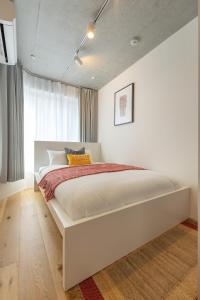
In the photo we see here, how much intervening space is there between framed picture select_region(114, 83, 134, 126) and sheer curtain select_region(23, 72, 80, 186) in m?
1.04

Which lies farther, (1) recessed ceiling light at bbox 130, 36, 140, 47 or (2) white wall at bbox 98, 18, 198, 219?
(1) recessed ceiling light at bbox 130, 36, 140, 47

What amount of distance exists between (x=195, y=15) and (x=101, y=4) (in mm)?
1094

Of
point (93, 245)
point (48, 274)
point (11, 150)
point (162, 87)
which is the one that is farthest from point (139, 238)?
point (11, 150)

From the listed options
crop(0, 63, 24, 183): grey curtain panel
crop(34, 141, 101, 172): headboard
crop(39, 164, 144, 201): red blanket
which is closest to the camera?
crop(39, 164, 144, 201): red blanket

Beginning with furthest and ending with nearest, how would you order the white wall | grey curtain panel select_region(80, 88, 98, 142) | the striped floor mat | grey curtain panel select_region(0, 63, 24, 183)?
grey curtain panel select_region(80, 88, 98, 142) < grey curtain panel select_region(0, 63, 24, 183) < the white wall < the striped floor mat

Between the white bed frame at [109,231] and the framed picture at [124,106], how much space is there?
164 cm

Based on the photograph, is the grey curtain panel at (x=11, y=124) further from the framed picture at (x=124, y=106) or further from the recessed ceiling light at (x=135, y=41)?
the recessed ceiling light at (x=135, y=41)

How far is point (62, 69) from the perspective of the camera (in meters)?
2.94

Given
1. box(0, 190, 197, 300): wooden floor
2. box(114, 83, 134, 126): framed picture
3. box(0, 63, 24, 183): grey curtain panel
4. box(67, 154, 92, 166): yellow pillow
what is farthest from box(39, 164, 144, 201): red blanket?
box(114, 83, 134, 126): framed picture

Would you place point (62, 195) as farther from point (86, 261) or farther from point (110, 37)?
point (110, 37)

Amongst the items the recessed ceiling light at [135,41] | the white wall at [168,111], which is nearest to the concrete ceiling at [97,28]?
the recessed ceiling light at [135,41]

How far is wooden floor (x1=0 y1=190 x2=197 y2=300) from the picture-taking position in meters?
0.93

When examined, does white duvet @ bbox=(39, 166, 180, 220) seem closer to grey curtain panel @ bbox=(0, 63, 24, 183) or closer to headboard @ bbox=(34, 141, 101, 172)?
grey curtain panel @ bbox=(0, 63, 24, 183)

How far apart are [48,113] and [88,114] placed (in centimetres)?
99
